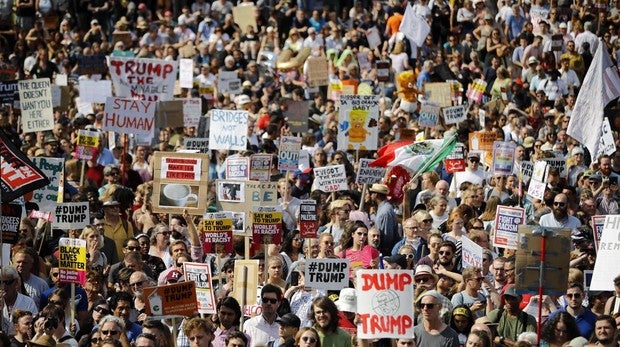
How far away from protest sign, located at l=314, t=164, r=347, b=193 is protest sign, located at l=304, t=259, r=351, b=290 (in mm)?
5750

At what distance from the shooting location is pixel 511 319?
15.8 m

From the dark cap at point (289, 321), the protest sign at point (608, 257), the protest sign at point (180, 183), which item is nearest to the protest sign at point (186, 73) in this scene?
the protest sign at point (180, 183)

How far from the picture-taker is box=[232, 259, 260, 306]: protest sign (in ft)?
53.9

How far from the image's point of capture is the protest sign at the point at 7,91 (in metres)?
27.0

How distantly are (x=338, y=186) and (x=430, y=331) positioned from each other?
7.80m

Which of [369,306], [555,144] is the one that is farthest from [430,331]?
[555,144]

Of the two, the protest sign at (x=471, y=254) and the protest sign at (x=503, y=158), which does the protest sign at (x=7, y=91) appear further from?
the protest sign at (x=471, y=254)

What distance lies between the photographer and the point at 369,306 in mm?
14352

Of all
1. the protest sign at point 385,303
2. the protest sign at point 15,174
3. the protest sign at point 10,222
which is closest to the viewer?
the protest sign at point 385,303

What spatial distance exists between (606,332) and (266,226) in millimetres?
5202

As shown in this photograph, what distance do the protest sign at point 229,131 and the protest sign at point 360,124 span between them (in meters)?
1.36

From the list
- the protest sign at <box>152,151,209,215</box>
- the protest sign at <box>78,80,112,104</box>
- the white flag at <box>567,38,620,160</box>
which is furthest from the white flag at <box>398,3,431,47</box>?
the protest sign at <box>152,151,209,215</box>

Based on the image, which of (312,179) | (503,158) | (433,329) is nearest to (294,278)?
(433,329)

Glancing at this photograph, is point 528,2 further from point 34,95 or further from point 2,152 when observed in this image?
point 2,152
